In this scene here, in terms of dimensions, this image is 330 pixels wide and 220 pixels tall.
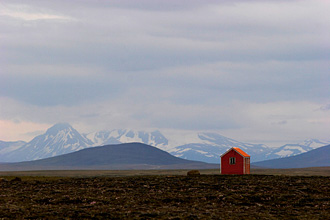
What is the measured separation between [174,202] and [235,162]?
55.0m

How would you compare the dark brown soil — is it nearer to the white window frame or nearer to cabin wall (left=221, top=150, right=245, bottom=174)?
cabin wall (left=221, top=150, right=245, bottom=174)

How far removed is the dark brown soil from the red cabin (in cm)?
3214

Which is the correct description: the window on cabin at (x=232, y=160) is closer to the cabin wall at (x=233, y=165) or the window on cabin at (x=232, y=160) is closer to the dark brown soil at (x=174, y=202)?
the cabin wall at (x=233, y=165)

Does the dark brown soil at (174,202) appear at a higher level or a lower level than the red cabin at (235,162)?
lower

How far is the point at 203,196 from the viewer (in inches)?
2456

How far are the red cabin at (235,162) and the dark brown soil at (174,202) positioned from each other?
3214 cm

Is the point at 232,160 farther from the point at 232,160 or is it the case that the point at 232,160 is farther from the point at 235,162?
the point at 235,162

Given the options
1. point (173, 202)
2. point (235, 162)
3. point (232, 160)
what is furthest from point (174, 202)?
point (232, 160)

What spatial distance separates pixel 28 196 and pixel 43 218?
19108 mm

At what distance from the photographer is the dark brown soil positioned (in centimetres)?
4722

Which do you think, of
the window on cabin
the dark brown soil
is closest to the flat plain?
the dark brown soil

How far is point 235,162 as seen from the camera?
4377 inches

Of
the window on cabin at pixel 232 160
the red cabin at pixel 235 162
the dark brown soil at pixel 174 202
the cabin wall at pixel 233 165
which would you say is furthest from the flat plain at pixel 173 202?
the window on cabin at pixel 232 160

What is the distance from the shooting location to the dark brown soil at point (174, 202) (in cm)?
4722
